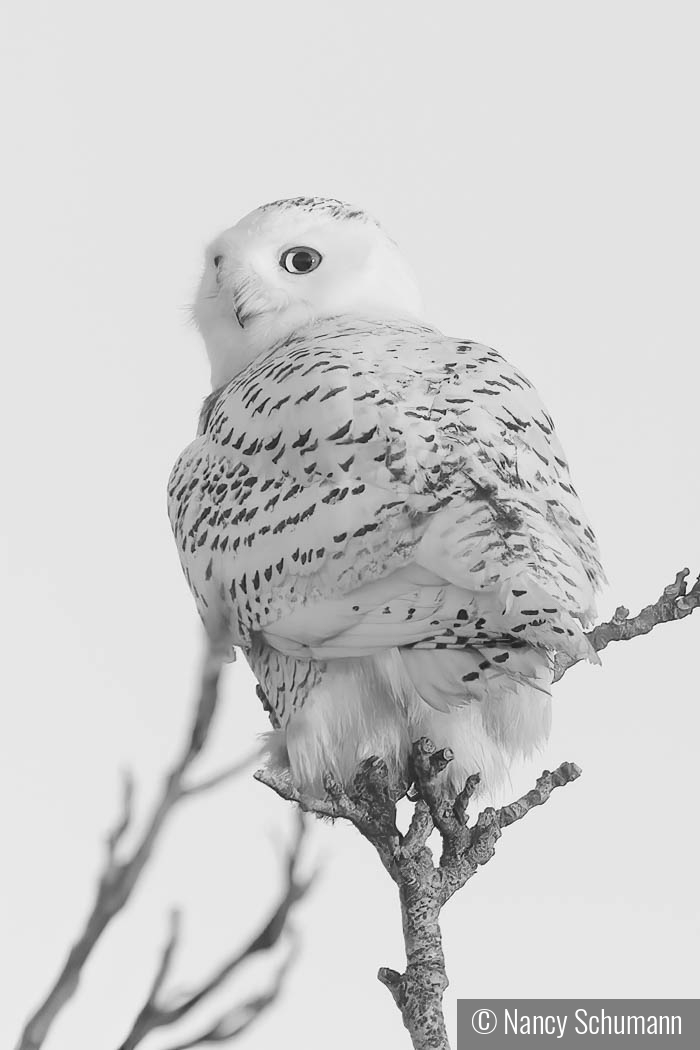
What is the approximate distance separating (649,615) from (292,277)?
1.11 m

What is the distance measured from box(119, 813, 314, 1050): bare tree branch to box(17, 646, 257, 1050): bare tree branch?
36 millimetres

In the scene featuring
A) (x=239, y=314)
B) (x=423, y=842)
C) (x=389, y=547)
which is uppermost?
(x=239, y=314)

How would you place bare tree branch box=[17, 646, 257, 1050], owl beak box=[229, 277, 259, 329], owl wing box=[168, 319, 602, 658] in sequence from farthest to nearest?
owl beak box=[229, 277, 259, 329], owl wing box=[168, 319, 602, 658], bare tree branch box=[17, 646, 257, 1050]

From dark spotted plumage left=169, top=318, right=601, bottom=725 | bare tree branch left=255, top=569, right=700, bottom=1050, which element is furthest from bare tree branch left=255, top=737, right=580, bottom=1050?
dark spotted plumage left=169, top=318, right=601, bottom=725

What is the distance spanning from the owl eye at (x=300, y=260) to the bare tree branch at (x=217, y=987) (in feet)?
6.92

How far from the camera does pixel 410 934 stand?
73.4 inches

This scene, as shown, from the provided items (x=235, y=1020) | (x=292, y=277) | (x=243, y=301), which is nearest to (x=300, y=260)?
(x=292, y=277)

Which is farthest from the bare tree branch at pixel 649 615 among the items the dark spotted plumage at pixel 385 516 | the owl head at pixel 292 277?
the owl head at pixel 292 277

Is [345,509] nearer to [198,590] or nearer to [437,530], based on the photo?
[437,530]

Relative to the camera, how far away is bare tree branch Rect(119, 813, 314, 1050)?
673 mm

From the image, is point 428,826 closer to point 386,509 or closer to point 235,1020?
point 386,509

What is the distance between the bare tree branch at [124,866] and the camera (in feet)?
1.99

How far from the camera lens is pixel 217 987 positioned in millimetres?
682

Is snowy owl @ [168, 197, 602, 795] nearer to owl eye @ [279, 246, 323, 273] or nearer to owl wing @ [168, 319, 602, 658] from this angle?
owl wing @ [168, 319, 602, 658]
